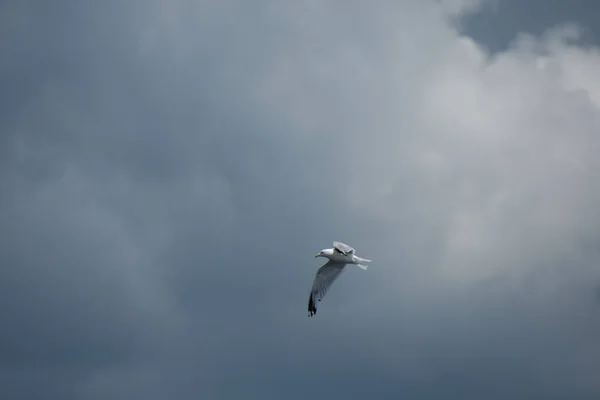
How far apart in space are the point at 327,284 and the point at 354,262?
162 inches

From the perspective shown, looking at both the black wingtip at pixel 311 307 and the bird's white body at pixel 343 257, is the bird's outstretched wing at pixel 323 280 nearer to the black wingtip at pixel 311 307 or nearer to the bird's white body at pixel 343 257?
the black wingtip at pixel 311 307

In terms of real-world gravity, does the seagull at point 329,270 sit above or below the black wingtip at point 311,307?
above

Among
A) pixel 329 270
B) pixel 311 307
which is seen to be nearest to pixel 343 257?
pixel 329 270

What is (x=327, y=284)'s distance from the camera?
44.5 m

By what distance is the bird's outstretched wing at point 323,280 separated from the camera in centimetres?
4341

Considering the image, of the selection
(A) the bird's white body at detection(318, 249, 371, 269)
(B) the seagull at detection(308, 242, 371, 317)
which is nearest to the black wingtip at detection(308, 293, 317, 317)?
(B) the seagull at detection(308, 242, 371, 317)

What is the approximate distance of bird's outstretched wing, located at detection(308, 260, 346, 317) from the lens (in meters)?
43.4

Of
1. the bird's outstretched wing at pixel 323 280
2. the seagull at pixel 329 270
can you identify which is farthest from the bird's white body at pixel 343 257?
the bird's outstretched wing at pixel 323 280

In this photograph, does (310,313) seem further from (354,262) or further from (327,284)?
(354,262)

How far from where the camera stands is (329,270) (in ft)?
143

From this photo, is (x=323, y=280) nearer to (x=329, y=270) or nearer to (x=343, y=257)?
(x=329, y=270)

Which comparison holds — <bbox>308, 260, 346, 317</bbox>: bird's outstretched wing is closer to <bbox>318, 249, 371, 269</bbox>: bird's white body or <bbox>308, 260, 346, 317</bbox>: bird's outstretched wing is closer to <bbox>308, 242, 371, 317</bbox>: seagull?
<bbox>308, 242, 371, 317</bbox>: seagull

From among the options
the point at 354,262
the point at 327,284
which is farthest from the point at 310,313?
the point at 354,262

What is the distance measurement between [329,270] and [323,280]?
111cm
